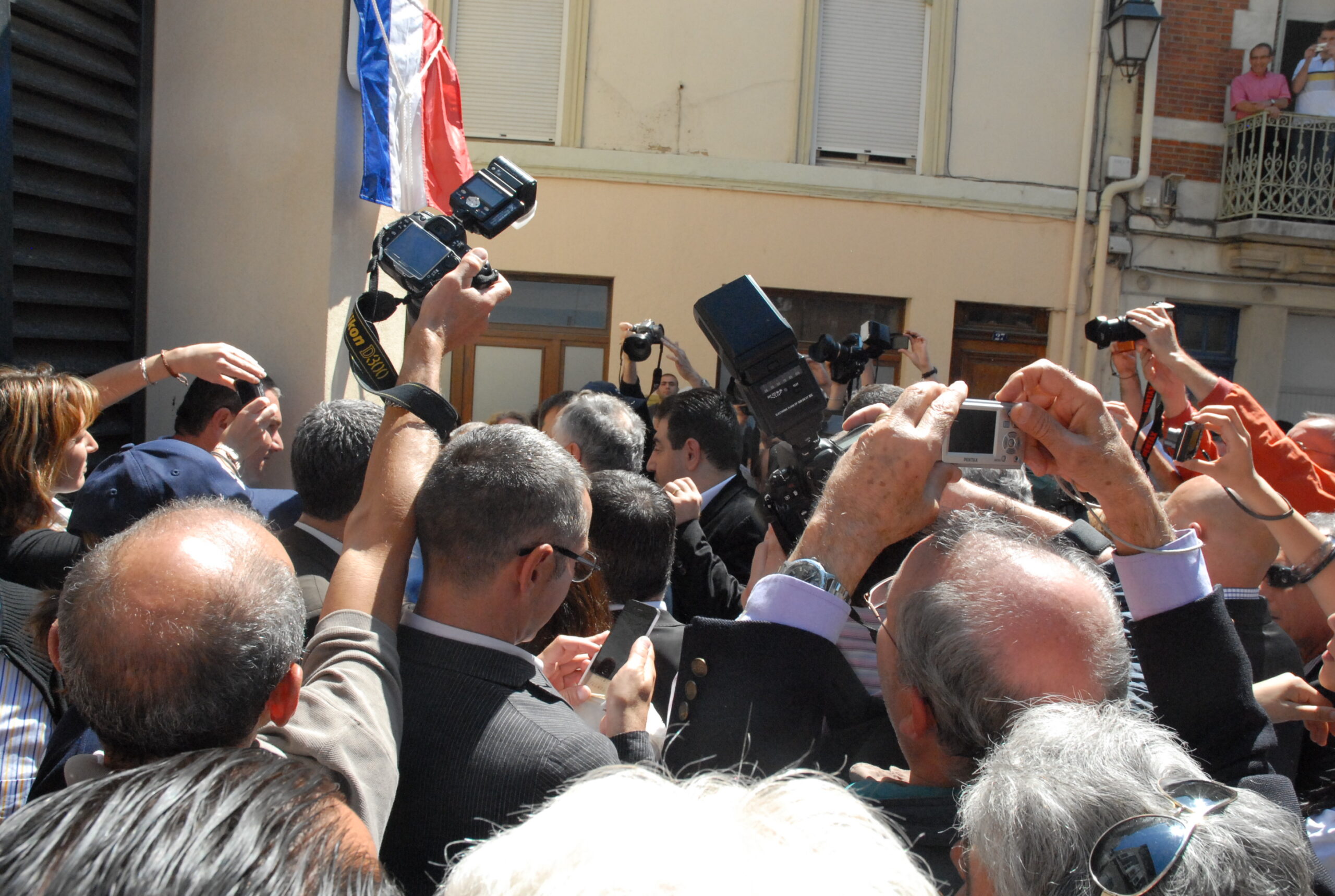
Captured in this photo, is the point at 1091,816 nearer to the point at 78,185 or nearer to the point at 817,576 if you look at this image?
the point at 817,576

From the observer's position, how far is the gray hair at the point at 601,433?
3.46m

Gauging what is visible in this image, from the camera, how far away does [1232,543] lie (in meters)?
2.39

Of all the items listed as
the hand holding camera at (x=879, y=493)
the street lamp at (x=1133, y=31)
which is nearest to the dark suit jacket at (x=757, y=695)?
the hand holding camera at (x=879, y=493)

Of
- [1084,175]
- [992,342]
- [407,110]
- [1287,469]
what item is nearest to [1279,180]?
[1084,175]

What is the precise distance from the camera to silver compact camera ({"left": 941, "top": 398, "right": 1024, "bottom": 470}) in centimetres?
175

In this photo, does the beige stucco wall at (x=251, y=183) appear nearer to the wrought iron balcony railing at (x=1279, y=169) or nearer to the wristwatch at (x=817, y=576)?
the wristwatch at (x=817, y=576)

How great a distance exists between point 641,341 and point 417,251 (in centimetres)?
359

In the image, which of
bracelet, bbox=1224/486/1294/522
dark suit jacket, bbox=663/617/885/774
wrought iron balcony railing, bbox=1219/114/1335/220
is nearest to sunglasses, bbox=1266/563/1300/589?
bracelet, bbox=1224/486/1294/522

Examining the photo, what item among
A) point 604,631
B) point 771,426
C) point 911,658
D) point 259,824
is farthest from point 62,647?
point 771,426

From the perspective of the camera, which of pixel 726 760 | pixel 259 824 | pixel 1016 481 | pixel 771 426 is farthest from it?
pixel 1016 481

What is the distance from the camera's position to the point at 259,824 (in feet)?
2.53

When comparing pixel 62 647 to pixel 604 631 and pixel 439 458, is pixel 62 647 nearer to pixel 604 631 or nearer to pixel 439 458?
pixel 439 458

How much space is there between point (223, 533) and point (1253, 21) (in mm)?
11386

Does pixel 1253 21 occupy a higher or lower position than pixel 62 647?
higher
